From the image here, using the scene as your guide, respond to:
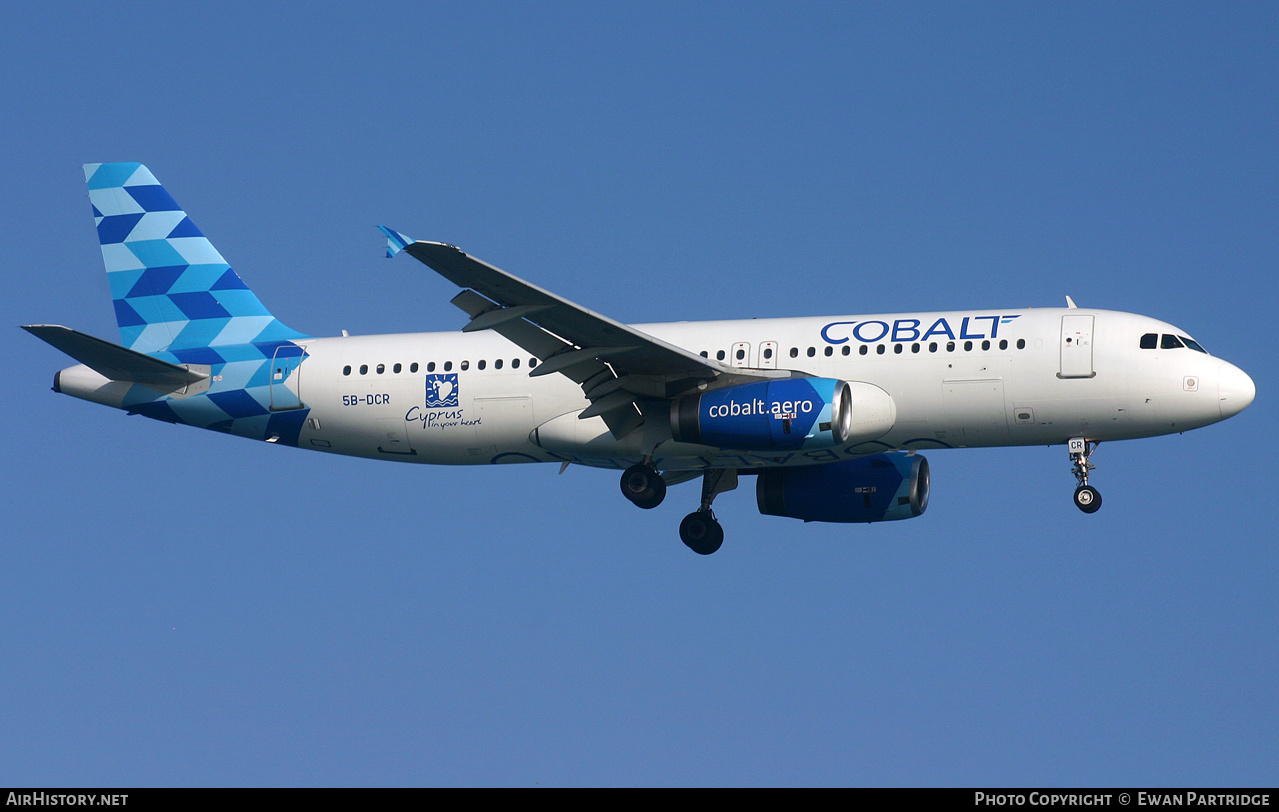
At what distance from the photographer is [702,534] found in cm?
3944

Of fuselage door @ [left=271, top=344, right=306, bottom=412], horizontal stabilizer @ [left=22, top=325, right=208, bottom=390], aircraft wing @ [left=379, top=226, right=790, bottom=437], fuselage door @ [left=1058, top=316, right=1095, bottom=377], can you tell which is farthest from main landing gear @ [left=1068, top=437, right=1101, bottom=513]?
horizontal stabilizer @ [left=22, top=325, right=208, bottom=390]

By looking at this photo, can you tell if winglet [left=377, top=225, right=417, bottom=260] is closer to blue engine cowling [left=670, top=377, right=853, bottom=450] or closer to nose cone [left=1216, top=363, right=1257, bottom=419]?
blue engine cowling [left=670, top=377, right=853, bottom=450]

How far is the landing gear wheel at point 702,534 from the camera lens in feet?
129

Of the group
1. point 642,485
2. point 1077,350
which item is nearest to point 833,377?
point 642,485

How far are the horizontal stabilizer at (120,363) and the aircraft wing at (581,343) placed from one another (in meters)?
9.55

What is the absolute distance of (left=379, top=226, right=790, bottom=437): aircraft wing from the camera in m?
30.0

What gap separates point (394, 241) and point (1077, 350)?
15.3m

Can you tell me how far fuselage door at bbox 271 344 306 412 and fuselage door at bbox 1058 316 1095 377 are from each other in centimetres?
1797

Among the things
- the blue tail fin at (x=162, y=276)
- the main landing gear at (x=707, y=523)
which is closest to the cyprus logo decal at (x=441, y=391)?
the blue tail fin at (x=162, y=276)

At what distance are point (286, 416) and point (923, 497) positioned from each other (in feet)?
52.2

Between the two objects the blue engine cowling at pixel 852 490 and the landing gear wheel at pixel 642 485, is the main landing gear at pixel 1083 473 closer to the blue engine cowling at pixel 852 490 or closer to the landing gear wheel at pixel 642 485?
the blue engine cowling at pixel 852 490

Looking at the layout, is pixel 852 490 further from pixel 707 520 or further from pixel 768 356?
pixel 768 356

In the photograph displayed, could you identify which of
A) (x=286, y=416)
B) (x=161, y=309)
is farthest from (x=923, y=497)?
(x=161, y=309)
